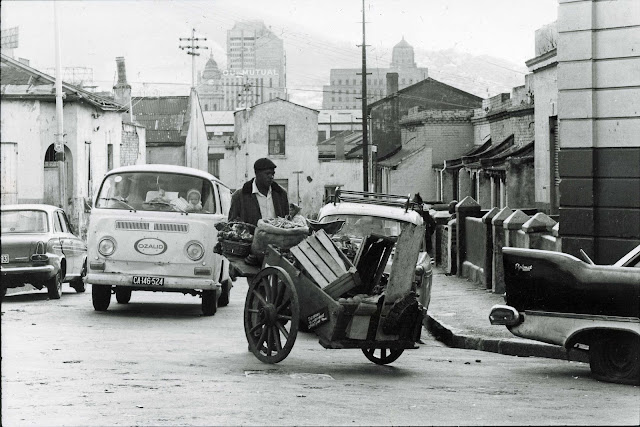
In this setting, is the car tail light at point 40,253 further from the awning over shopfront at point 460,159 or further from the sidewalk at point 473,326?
the awning over shopfront at point 460,159

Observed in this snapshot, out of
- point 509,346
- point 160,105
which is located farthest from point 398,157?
point 509,346

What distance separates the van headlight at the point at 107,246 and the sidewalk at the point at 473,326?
4.51 meters

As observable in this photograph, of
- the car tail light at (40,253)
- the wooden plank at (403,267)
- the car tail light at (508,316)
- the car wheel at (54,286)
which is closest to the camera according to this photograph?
the wooden plank at (403,267)

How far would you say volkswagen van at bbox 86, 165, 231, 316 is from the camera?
15016 millimetres

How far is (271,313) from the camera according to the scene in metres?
10.1

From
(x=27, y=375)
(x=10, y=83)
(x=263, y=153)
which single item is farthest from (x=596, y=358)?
(x=263, y=153)

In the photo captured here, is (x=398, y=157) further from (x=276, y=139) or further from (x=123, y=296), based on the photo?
(x=123, y=296)

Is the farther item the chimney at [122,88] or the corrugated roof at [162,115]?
the corrugated roof at [162,115]

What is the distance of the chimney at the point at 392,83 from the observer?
75000 millimetres

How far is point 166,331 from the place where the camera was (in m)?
13.4

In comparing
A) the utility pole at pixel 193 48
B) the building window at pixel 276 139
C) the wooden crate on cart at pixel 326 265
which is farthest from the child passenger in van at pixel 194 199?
the building window at pixel 276 139

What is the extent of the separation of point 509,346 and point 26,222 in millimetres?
9497

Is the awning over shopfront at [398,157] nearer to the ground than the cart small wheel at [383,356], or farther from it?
farther from it

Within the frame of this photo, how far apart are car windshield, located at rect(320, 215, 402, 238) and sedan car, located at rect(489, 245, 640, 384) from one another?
4.37 metres
